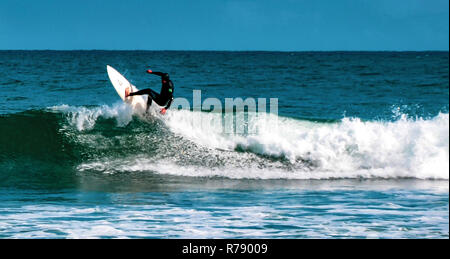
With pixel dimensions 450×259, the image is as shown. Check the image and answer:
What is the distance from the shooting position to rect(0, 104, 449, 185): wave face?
1366 cm

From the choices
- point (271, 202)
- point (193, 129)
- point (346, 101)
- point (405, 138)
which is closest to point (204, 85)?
point (346, 101)

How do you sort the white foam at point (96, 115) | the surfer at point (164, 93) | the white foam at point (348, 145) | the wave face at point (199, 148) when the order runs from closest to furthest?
the white foam at point (348, 145) < the wave face at point (199, 148) < the surfer at point (164, 93) < the white foam at point (96, 115)

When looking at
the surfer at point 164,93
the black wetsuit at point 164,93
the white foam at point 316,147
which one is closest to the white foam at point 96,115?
the white foam at point 316,147

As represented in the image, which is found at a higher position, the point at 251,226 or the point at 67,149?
the point at 67,149

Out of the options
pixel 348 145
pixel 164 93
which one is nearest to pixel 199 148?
pixel 164 93

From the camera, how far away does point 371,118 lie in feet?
74.9

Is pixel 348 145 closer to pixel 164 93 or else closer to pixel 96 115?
pixel 164 93

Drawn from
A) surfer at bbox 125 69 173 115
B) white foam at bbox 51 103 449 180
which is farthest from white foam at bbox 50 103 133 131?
surfer at bbox 125 69 173 115

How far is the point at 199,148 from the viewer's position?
1534 centimetres

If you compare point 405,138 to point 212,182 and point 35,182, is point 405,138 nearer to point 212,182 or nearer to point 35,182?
point 212,182

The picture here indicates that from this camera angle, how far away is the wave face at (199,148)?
13.7 metres

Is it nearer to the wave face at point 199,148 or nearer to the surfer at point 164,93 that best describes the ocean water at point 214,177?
the wave face at point 199,148

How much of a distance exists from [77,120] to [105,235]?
8.90 m

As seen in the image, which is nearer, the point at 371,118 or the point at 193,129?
the point at 193,129
